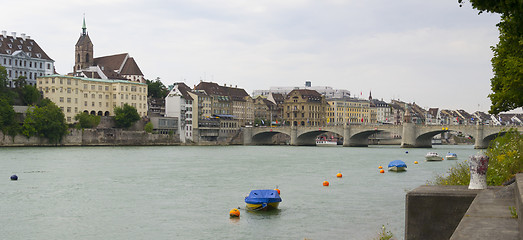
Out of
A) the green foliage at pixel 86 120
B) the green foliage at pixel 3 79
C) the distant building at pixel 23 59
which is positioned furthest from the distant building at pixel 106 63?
the green foliage at pixel 3 79

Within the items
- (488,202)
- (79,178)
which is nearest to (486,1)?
(488,202)

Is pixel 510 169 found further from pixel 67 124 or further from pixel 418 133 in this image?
pixel 67 124

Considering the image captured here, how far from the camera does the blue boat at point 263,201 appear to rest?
24.3 meters

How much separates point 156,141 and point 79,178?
67.9 metres

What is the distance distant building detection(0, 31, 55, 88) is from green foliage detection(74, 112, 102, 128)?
1260cm

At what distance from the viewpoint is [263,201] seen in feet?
79.5

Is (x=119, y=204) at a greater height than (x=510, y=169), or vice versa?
(x=510, y=169)

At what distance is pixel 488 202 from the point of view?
966 cm

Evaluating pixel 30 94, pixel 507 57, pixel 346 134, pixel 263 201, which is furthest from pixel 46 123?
pixel 507 57

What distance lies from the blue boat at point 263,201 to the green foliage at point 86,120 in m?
77.2

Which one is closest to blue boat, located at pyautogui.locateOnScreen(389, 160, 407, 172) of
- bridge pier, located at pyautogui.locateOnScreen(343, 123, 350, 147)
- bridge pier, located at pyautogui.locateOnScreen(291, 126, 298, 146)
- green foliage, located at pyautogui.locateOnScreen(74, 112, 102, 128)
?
bridge pier, located at pyautogui.locateOnScreen(343, 123, 350, 147)

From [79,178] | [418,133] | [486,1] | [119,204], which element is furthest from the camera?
[418,133]

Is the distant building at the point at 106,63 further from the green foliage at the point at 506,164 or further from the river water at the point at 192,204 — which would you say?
the green foliage at the point at 506,164

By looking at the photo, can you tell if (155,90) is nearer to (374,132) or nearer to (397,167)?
(374,132)
